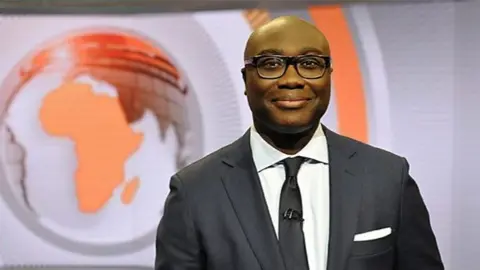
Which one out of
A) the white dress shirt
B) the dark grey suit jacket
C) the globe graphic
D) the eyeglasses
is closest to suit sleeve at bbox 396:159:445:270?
the dark grey suit jacket

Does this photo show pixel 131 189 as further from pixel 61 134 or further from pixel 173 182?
pixel 173 182

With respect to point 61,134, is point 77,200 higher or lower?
lower

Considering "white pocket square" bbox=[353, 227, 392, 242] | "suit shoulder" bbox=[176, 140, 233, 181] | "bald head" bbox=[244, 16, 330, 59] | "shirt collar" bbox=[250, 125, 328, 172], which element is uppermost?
"bald head" bbox=[244, 16, 330, 59]

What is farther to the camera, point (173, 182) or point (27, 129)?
point (27, 129)

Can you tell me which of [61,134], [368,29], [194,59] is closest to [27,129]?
[61,134]

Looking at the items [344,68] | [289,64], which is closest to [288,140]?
[289,64]

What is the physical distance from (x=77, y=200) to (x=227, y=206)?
1157 millimetres

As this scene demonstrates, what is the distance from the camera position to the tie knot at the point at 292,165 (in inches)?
38.6

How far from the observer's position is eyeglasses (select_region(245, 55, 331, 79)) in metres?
0.94

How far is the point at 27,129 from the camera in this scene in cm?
201

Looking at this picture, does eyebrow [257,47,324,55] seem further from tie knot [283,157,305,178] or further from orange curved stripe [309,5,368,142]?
orange curved stripe [309,5,368,142]

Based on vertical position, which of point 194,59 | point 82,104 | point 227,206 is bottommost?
point 227,206

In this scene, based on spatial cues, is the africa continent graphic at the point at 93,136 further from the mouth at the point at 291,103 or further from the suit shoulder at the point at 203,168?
the mouth at the point at 291,103

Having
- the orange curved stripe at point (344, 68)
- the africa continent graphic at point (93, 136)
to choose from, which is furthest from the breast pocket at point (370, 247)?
the africa continent graphic at point (93, 136)
